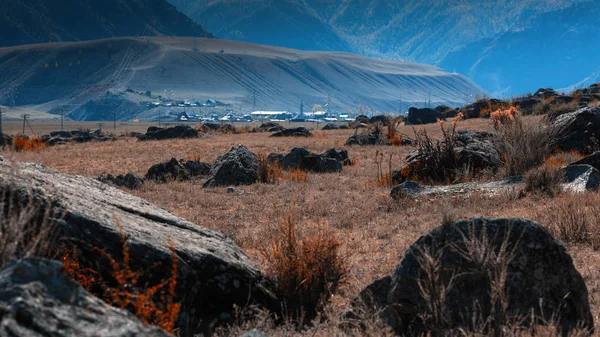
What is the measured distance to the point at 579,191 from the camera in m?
9.53

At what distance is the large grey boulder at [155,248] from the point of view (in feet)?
15.4

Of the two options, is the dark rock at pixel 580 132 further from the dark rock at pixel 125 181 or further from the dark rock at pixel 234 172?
the dark rock at pixel 125 181

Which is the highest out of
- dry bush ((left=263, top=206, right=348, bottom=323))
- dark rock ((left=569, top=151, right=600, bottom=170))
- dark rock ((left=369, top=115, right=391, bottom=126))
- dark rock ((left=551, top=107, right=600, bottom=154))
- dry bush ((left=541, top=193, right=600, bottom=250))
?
dark rock ((left=369, top=115, right=391, bottom=126))

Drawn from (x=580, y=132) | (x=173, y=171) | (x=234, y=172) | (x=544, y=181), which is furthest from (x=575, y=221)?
(x=173, y=171)

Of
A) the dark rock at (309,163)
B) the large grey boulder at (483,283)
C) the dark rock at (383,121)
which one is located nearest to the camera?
the large grey boulder at (483,283)

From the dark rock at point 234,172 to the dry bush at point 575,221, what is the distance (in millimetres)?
7129

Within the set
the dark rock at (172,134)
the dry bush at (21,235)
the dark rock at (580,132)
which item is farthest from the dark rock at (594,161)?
the dark rock at (172,134)

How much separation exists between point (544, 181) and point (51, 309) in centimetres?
871

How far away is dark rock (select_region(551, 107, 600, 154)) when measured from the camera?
48.7ft

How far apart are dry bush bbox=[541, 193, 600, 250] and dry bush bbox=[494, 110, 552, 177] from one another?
3431 mm

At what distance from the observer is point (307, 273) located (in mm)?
5543

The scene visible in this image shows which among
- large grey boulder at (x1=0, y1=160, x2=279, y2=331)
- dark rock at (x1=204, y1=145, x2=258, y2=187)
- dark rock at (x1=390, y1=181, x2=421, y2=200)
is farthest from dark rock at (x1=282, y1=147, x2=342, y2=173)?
large grey boulder at (x1=0, y1=160, x2=279, y2=331)

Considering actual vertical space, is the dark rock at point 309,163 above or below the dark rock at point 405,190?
above

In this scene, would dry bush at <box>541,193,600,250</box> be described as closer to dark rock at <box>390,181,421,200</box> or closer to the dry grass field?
the dry grass field
